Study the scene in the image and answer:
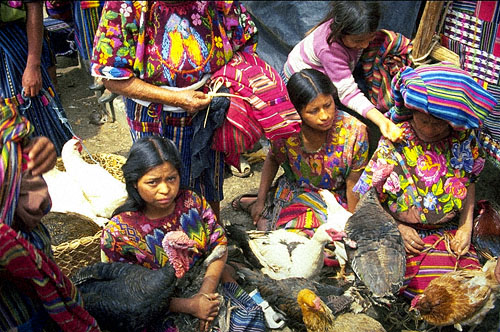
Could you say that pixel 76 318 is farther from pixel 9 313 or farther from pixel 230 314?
pixel 230 314

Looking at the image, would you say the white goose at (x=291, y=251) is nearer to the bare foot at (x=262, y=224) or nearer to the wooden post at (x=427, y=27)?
the bare foot at (x=262, y=224)

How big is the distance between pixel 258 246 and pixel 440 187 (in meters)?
1.26

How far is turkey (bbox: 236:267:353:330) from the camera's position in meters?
2.90

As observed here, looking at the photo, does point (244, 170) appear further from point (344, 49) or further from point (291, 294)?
point (291, 294)

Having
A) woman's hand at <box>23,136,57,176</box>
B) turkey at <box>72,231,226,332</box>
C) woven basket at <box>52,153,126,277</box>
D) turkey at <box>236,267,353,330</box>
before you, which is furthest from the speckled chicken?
woman's hand at <box>23,136,57,176</box>

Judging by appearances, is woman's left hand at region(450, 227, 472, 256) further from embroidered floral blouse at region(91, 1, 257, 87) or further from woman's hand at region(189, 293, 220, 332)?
embroidered floral blouse at region(91, 1, 257, 87)

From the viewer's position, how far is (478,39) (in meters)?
3.66

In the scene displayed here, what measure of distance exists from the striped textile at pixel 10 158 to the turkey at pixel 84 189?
1.64 metres

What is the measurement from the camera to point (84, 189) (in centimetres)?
338

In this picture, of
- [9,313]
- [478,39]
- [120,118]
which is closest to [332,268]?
[478,39]

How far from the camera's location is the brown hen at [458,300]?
9.20ft

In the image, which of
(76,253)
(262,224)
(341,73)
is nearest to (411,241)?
(262,224)

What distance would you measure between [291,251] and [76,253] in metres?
1.38

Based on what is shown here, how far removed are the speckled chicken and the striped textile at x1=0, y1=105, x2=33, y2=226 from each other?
5.46 ft
